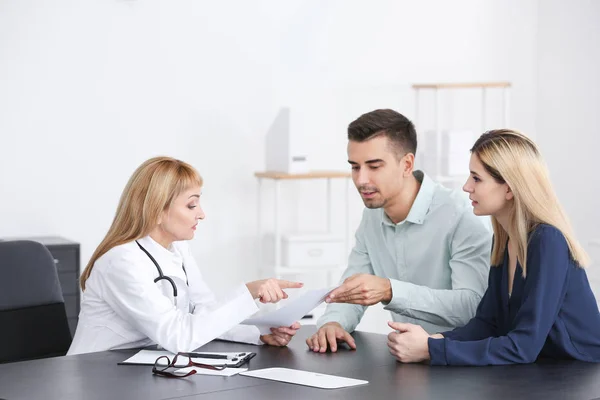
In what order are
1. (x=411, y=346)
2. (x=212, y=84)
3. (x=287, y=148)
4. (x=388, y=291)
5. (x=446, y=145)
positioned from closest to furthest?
(x=411, y=346) < (x=388, y=291) < (x=287, y=148) < (x=212, y=84) < (x=446, y=145)

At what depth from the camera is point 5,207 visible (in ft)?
15.4

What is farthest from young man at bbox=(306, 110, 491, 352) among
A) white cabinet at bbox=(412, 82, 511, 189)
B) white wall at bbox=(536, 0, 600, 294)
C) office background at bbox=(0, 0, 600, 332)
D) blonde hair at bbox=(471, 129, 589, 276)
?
white wall at bbox=(536, 0, 600, 294)

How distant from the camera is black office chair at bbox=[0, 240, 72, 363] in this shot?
2713 millimetres

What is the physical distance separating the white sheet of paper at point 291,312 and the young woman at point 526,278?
233 mm

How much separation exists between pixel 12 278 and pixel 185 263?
1.74 feet

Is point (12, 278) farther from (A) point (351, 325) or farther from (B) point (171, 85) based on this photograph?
(B) point (171, 85)

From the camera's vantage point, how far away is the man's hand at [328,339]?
2549mm

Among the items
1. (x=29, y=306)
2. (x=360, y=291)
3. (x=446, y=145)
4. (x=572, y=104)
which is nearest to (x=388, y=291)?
(x=360, y=291)

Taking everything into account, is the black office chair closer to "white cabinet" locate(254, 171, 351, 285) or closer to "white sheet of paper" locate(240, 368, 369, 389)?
"white sheet of paper" locate(240, 368, 369, 389)

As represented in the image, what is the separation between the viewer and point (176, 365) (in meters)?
2.28

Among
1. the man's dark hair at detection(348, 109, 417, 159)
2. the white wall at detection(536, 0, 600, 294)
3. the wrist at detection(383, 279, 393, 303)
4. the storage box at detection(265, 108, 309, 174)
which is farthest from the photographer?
the white wall at detection(536, 0, 600, 294)

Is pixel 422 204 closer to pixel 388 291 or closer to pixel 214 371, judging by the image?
pixel 388 291

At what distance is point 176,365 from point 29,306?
2.36 feet

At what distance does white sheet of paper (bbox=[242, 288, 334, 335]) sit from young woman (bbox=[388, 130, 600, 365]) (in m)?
0.23
